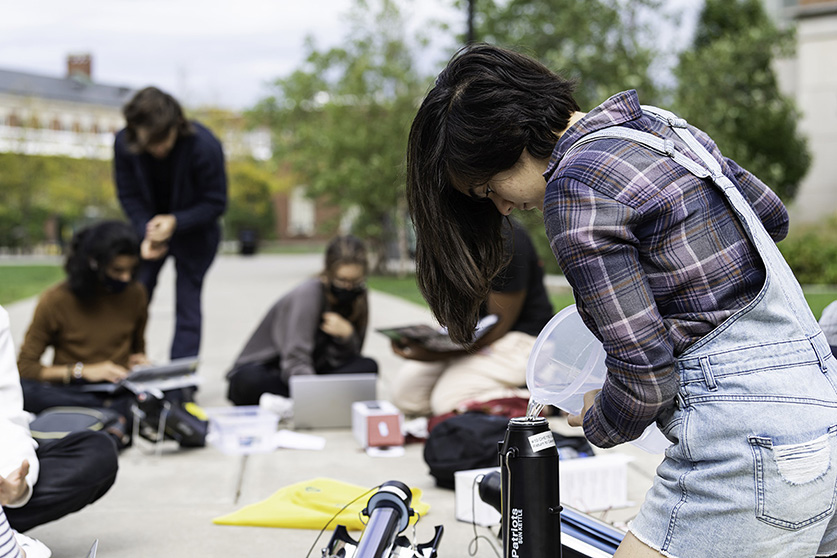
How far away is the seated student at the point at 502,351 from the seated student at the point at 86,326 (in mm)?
1592

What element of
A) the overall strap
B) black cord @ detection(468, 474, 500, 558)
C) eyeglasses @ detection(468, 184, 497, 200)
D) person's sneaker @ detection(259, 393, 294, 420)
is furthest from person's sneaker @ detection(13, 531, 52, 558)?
person's sneaker @ detection(259, 393, 294, 420)

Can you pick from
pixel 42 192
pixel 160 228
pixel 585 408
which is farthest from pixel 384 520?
pixel 42 192

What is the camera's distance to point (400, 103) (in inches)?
753

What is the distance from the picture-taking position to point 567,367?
233 centimetres

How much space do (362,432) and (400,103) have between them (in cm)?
1528

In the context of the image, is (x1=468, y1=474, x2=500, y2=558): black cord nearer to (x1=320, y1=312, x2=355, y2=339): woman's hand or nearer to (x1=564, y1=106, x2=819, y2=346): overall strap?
(x1=564, y1=106, x2=819, y2=346): overall strap

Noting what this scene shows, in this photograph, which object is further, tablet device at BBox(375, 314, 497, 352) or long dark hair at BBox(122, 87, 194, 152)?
long dark hair at BBox(122, 87, 194, 152)

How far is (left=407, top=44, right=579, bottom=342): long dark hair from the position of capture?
1.88m

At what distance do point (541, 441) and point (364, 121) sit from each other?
17734 mm

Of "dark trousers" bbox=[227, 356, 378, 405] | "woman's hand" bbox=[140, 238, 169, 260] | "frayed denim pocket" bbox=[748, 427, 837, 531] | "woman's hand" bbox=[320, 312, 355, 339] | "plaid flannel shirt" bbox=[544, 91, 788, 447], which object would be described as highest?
"plaid flannel shirt" bbox=[544, 91, 788, 447]

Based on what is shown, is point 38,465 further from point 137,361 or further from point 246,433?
point 137,361

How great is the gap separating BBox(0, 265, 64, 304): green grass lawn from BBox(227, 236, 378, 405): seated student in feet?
25.1

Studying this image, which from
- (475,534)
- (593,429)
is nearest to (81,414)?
(475,534)

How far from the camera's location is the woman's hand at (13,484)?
2512mm
